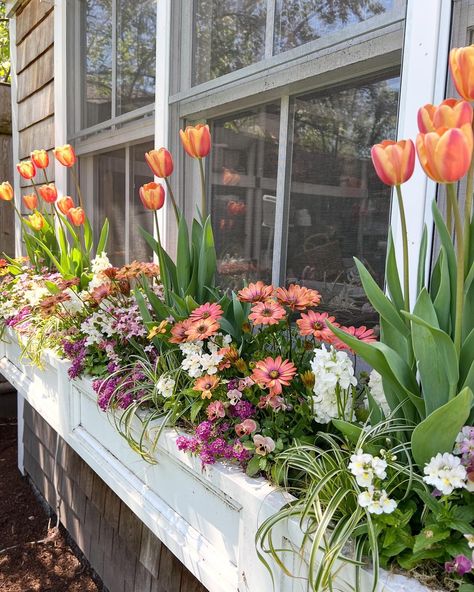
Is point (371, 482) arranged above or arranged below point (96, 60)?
below

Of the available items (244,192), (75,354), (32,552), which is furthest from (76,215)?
(32,552)

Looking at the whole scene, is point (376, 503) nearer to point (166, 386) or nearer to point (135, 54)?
point (166, 386)

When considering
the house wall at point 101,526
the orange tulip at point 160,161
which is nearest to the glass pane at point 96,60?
the orange tulip at point 160,161

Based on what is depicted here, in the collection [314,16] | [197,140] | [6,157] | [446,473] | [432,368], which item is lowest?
[446,473]

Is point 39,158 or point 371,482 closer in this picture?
point 371,482

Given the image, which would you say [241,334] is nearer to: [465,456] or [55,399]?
[465,456]

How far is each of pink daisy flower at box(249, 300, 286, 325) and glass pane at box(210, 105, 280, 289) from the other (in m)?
0.52

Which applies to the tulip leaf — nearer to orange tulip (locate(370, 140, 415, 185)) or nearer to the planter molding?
orange tulip (locate(370, 140, 415, 185))

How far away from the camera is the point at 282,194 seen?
1.52m

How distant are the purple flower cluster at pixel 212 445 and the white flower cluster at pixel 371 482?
11.4 inches

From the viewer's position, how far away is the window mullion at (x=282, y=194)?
4.90ft

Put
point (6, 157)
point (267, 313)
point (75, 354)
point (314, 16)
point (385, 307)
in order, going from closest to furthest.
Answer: point (385, 307), point (267, 313), point (314, 16), point (75, 354), point (6, 157)

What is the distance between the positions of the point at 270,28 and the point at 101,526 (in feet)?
6.50

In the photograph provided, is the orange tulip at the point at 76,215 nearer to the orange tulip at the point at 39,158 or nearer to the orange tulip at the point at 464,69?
the orange tulip at the point at 39,158
